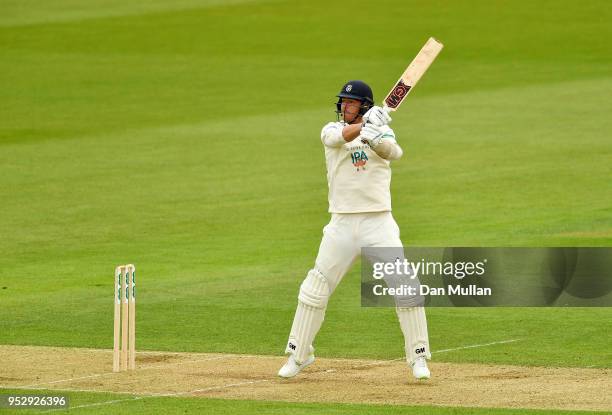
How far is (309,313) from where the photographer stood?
1163 cm

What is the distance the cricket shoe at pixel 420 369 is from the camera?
447 inches

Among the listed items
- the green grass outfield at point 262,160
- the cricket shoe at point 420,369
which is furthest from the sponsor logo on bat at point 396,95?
the green grass outfield at point 262,160

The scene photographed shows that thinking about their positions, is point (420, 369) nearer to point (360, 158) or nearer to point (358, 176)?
point (358, 176)

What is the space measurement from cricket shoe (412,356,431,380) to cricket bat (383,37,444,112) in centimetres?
204

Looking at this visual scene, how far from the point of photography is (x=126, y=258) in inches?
741

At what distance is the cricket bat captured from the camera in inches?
464

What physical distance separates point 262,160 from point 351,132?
15.5m

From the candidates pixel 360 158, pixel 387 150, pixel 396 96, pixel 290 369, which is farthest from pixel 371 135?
pixel 290 369

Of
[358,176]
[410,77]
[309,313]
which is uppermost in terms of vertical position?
[410,77]

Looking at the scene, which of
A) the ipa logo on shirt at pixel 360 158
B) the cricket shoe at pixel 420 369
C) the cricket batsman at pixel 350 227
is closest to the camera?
the cricket shoe at pixel 420 369

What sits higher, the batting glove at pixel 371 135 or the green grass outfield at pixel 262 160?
the green grass outfield at pixel 262 160

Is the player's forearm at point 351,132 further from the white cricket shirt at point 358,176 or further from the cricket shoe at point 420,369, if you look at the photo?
the cricket shoe at point 420,369

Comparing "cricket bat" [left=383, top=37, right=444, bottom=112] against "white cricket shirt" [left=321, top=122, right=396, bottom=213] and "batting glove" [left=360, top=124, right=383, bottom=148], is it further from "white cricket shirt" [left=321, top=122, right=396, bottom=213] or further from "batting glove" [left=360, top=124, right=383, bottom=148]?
"batting glove" [left=360, top=124, right=383, bottom=148]

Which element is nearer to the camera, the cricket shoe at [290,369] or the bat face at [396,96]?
the cricket shoe at [290,369]
